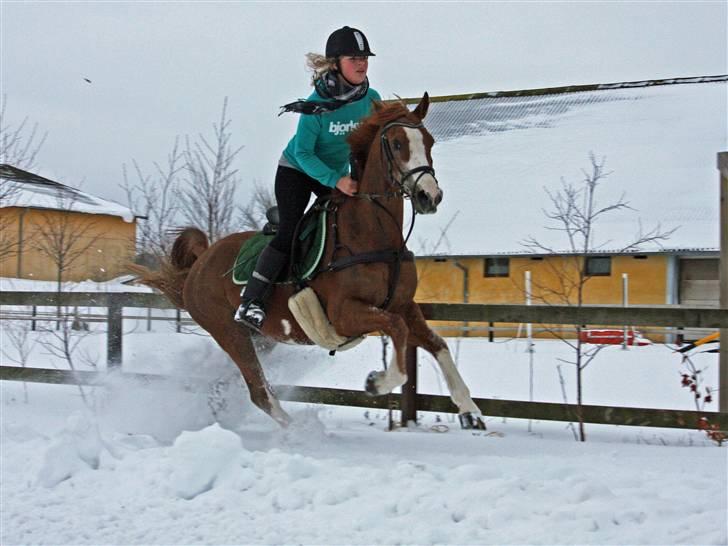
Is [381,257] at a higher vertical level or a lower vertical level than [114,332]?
higher

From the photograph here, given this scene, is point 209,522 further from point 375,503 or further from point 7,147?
point 7,147

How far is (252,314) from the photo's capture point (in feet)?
20.9

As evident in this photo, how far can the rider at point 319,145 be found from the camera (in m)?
5.80

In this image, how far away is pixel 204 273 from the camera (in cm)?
740

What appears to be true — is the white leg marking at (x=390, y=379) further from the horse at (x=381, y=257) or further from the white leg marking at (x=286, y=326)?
the white leg marking at (x=286, y=326)

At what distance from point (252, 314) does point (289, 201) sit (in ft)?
3.20

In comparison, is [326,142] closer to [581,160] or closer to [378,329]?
[378,329]

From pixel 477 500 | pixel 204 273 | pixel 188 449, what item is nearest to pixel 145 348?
pixel 204 273

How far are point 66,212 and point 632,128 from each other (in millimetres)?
17582

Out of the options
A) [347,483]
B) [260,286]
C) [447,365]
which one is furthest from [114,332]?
[347,483]

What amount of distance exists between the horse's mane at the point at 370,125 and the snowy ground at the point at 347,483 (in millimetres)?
2230

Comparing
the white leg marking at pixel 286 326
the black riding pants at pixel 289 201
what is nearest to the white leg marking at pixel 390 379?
the white leg marking at pixel 286 326

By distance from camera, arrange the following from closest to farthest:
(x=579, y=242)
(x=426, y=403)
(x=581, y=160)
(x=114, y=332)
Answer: (x=426, y=403), (x=114, y=332), (x=579, y=242), (x=581, y=160)

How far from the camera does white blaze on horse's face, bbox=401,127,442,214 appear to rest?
496 cm
